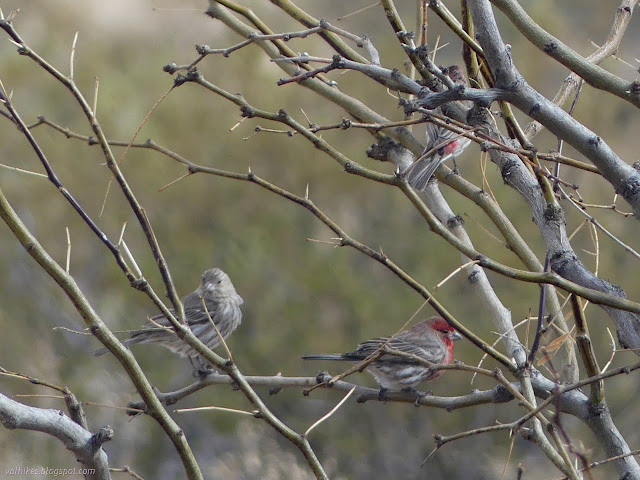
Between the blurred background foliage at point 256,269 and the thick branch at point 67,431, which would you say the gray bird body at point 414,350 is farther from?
the thick branch at point 67,431

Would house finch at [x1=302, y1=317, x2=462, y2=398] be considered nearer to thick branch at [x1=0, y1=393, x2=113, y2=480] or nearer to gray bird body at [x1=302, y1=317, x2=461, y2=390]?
gray bird body at [x1=302, y1=317, x2=461, y2=390]

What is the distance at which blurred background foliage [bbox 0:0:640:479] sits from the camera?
8.39 m

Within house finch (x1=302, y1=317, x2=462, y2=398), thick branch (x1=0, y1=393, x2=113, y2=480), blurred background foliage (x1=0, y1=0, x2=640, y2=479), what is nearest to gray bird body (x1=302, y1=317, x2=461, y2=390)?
house finch (x1=302, y1=317, x2=462, y2=398)

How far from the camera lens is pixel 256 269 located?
8703 millimetres

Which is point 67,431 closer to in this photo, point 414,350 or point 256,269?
point 414,350

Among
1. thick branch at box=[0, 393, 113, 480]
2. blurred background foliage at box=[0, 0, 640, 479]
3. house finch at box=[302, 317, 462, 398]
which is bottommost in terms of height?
thick branch at box=[0, 393, 113, 480]

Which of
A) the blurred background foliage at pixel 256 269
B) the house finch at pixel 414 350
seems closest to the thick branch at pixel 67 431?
the house finch at pixel 414 350

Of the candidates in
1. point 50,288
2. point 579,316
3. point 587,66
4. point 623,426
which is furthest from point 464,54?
point 50,288

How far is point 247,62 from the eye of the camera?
923 centimetres

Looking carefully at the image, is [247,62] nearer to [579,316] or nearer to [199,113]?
[199,113]

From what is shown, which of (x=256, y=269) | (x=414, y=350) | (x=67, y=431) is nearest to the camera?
(x=67, y=431)

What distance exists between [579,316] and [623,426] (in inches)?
262

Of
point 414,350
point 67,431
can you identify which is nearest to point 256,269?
point 414,350

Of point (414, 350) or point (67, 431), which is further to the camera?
point (414, 350)
